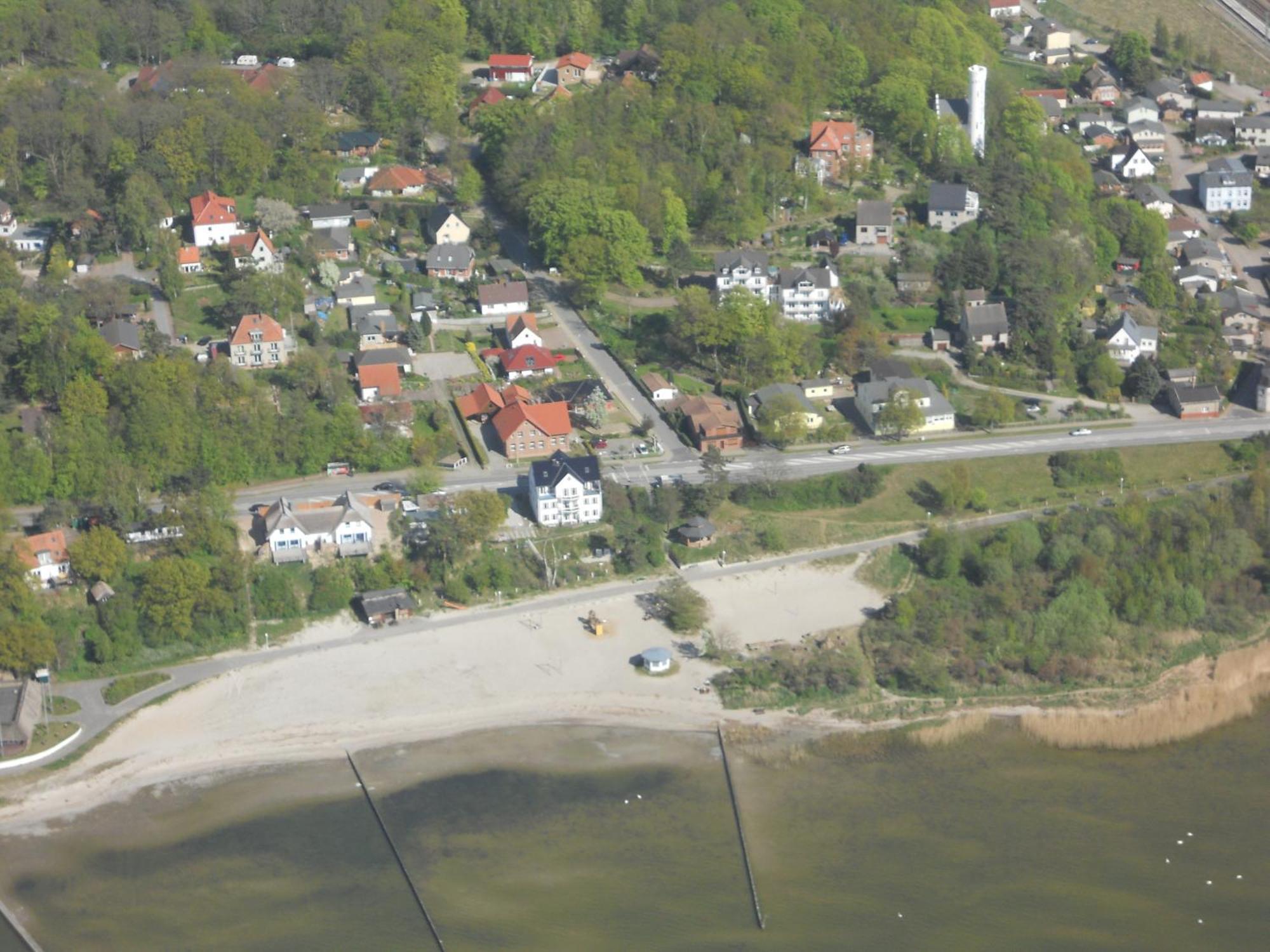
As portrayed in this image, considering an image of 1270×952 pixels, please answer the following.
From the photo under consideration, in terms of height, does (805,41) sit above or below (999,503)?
above

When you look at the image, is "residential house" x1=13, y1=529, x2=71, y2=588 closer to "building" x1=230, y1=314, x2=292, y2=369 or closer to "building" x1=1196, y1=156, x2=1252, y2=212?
"building" x1=230, y1=314, x2=292, y2=369

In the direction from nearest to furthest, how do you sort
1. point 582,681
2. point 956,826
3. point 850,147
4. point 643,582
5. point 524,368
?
point 956,826
point 582,681
point 643,582
point 524,368
point 850,147

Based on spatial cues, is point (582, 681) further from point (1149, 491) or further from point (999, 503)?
point (1149, 491)

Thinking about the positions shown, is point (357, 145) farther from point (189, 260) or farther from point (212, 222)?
point (189, 260)

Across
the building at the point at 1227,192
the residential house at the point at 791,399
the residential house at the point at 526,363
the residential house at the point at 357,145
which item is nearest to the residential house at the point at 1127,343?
the residential house at the point at 791,399

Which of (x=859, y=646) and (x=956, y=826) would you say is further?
(x=859, y=646)

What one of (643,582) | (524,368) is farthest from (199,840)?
(524,368)

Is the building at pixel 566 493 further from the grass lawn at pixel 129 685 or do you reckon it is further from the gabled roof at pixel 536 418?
the grass lawn at pixel 129 685
